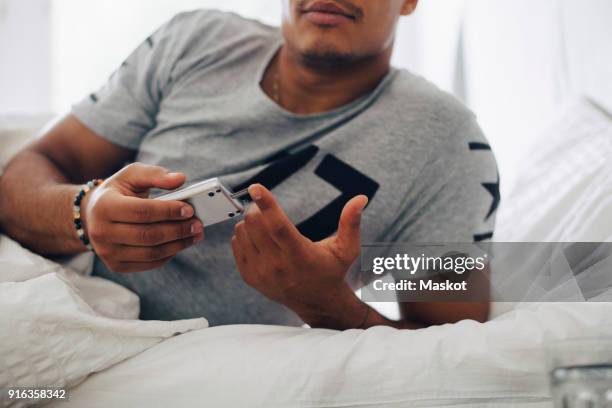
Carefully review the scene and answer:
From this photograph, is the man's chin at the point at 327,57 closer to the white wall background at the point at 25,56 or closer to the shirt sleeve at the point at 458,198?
the shirt sleeve at the point at 458,198

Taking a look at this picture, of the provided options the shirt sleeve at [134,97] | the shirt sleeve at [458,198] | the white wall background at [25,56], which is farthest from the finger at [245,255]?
the white wall background at [25,56]

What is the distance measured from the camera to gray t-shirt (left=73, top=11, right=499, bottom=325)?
2.39 ft

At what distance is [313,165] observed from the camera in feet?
2.45

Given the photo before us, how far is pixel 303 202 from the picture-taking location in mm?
731

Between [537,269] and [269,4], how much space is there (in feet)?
3.90

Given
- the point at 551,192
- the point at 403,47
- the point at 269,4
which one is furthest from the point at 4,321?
the point at 403,47

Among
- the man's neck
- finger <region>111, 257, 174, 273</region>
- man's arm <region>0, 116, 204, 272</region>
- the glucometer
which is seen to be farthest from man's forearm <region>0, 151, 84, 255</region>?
the man's neck

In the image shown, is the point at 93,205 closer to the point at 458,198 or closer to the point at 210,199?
the point at 210,199

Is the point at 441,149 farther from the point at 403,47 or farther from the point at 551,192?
the point at 403,47

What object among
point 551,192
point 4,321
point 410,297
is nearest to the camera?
point 4,321

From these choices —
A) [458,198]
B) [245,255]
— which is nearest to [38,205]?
[245,255]

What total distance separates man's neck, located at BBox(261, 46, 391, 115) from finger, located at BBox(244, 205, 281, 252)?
0.31 meters

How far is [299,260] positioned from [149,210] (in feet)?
0.51

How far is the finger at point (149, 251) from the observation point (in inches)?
22.4
